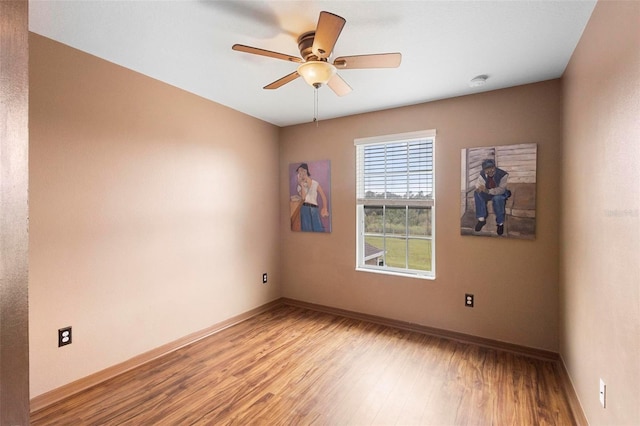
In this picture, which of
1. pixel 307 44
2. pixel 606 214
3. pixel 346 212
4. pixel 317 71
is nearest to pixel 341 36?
pixel 307 44

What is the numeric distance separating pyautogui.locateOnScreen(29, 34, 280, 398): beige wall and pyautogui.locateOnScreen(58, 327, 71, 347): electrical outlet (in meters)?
0.03

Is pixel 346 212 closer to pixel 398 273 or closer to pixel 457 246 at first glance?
pixel 398 273

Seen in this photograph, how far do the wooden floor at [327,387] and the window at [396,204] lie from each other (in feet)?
2.86

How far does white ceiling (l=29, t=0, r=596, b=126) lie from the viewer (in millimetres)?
1733

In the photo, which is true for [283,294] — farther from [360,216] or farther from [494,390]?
[494,390]

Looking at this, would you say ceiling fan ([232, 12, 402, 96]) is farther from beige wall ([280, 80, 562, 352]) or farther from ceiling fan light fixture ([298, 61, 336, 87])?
beige wall ([280, 80, 562, 352])

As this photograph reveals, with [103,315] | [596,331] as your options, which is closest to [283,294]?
[103,315]

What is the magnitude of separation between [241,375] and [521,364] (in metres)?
2.42

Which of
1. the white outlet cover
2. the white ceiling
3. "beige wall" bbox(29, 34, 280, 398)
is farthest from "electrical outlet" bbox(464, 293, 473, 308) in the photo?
"beige wall" bbox(29, 34, 280, 398)

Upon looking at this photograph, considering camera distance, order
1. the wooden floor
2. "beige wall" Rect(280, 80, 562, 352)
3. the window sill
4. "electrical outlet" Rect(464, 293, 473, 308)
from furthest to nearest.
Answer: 1. the window sill
2. "electrical outlet" Rect(464, 293, 473, 308)
3. "beige wall" Rect(280, 80, 562, 352)
4. the wooden floor

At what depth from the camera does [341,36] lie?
6.54 ft

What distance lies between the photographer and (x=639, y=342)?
1.17 meters

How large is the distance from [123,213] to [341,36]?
221 cm

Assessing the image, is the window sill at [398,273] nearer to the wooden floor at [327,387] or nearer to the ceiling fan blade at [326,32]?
the wooden floor at [327,387]
